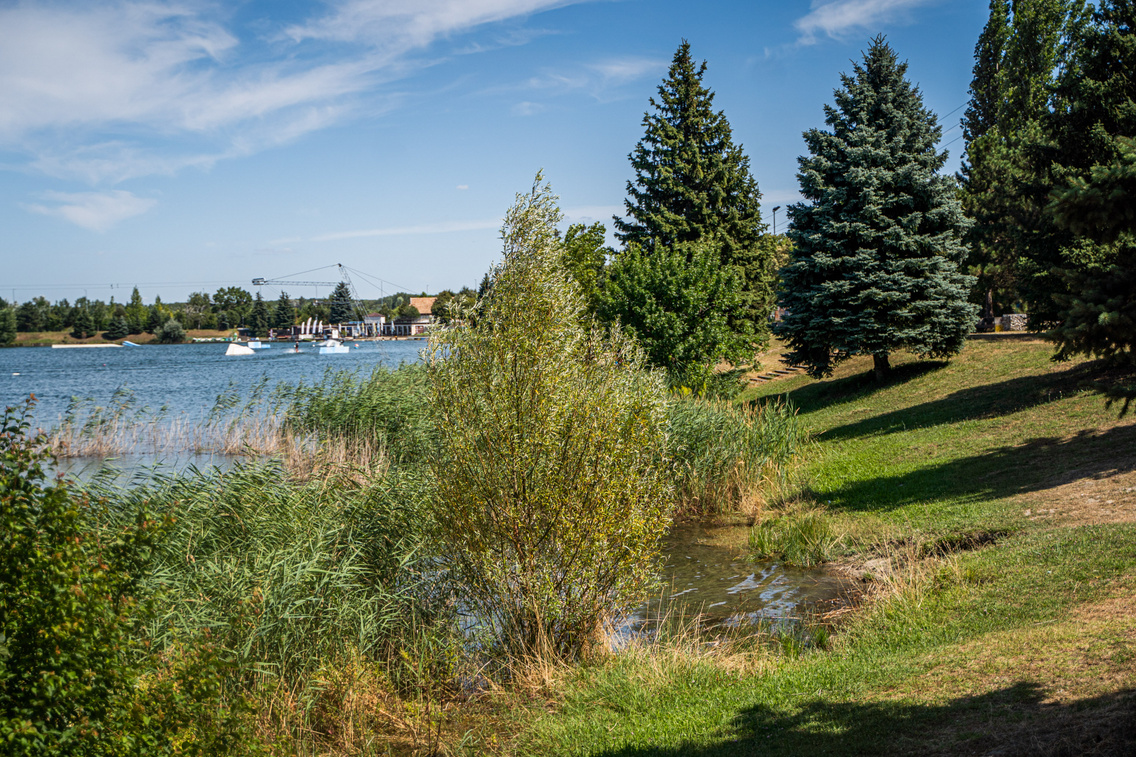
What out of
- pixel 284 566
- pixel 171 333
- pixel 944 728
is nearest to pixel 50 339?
pixel 171 333

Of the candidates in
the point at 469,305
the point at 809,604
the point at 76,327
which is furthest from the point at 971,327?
the point at 76,327

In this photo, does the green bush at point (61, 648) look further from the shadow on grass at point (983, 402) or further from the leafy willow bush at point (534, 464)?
the shadow on grass at point (983, 402)

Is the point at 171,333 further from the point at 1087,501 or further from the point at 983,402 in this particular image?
the point at 1087,501

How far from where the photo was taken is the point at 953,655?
21.2 ft

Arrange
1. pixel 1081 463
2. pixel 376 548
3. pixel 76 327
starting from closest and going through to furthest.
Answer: pixel 376 548, pixel 1081 463, pixel 76 327

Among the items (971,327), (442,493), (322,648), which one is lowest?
(322,648)

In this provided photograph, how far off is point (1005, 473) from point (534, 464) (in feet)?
32.0

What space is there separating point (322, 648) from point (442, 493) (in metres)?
1.82

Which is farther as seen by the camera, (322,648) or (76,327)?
(76,327)

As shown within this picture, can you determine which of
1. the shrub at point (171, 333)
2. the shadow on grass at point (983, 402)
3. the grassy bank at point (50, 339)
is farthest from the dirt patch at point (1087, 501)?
the grassy bank at point (50, 339)

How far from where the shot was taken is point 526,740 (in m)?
6.22

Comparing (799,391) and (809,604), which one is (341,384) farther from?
(799,391)

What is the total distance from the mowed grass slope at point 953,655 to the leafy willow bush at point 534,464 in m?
0.80

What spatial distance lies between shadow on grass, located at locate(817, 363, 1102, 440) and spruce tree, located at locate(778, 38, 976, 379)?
3238mm
